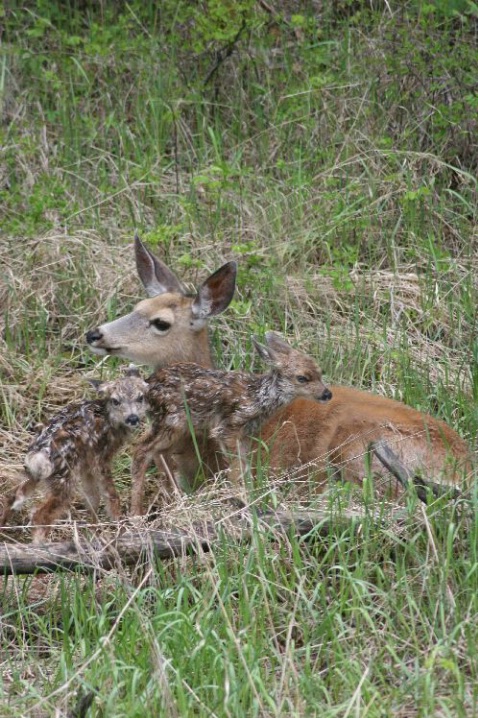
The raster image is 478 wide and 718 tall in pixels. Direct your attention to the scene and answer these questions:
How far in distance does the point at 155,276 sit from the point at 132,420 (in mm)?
1665

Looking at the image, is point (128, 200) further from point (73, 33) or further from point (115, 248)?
point (73, 33)

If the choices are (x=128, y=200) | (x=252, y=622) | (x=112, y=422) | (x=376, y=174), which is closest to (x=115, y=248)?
(x=128, y=200)

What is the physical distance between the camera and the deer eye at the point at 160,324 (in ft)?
23.6

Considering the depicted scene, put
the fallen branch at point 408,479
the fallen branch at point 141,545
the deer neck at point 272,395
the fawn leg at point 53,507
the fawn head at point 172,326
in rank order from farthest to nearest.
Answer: the fawn head at point 172,326
the deer neck at point 272,395
the fawn leg at point 53,507
the fallen branch at point 408,479
the fallen branch at point 141,545

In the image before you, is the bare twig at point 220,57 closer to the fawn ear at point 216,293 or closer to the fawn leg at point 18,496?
the fawn ear at point 216,293

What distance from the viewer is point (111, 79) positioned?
32.6 ft

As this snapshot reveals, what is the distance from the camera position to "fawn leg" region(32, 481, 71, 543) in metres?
5.98

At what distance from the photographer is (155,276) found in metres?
7.62

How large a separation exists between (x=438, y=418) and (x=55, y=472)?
1833mm

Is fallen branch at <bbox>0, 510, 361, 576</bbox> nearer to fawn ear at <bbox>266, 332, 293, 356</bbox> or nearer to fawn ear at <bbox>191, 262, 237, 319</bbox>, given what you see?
fawn ear at <bbox>266, 332, 293, 356</bbox>

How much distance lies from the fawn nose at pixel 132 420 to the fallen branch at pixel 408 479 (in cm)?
98

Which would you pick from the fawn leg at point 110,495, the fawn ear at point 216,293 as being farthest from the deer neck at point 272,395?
the fawn ear at point 216,293

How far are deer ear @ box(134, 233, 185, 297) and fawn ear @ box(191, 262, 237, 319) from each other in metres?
→ 0.33

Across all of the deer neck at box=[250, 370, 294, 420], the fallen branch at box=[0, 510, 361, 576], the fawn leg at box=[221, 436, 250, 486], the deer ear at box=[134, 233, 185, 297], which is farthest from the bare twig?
the fallen branch at box=[0, 510, 361, 576]
